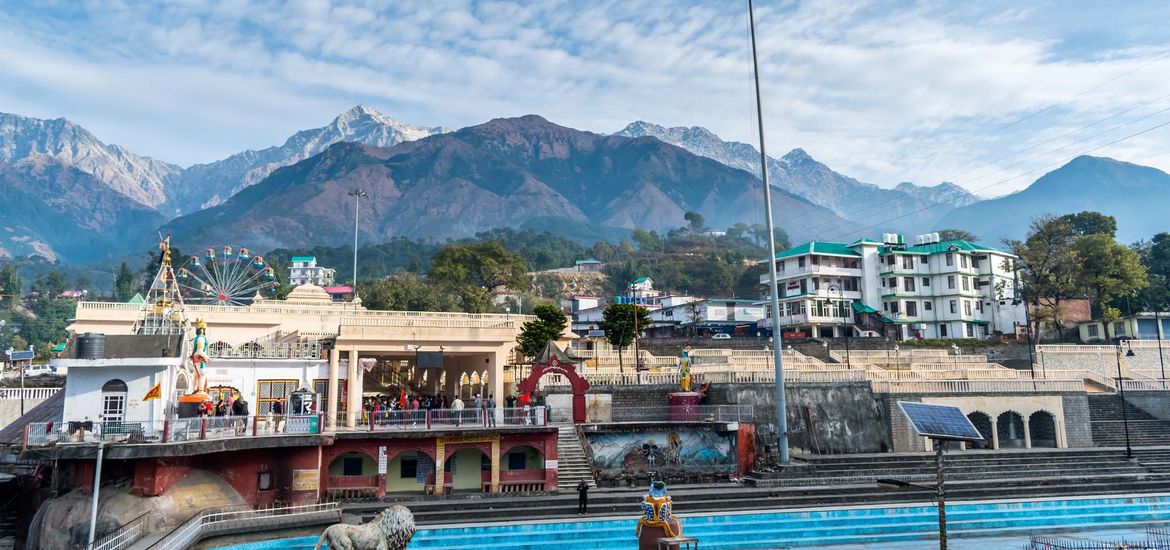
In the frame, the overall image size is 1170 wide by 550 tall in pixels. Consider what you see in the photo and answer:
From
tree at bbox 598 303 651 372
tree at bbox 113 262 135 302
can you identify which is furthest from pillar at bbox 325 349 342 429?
tree at bbox 113 262 135 302

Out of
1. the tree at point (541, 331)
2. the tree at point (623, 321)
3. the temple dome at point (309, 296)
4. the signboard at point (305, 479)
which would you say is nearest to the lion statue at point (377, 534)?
the signboard at point (305, 479)

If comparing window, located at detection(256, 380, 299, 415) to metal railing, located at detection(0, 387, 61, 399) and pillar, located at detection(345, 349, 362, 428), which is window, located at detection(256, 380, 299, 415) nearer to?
pillar, located at detection(345, 349, 362, 428)

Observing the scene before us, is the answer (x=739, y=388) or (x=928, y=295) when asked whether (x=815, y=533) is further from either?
(x=928, y=295)

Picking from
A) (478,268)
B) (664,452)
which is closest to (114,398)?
(664,452)

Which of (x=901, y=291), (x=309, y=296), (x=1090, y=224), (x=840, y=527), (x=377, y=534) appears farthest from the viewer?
(x=1090, y=224)

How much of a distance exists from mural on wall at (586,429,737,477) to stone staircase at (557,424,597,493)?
1.95ft

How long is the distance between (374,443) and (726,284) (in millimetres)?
113886

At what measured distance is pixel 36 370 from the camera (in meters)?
47.8

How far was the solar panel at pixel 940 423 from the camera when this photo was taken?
14591 mm

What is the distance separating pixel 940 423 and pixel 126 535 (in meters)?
19.4

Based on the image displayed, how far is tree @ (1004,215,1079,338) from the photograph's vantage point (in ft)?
195

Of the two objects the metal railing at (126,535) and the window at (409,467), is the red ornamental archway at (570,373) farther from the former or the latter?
the metal railing at (126,535)

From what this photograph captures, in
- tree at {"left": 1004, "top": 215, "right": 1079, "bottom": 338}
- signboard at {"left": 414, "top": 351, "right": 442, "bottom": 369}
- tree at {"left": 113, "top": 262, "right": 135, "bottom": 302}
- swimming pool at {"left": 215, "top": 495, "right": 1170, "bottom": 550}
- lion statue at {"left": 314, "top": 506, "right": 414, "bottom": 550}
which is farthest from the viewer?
tree at {"left": 113, "top": 262, "right": 135, "bottom": 302}

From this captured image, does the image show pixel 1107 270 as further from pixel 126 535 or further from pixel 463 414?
pixel 126 535
